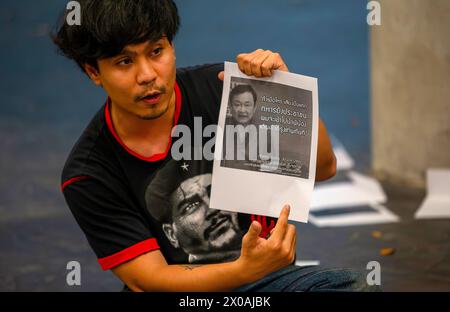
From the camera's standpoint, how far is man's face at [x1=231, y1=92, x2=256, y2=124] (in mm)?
2494

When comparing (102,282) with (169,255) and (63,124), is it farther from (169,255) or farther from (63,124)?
(63,124)

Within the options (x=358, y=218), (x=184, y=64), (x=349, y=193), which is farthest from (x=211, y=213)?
(x=184, y=64)

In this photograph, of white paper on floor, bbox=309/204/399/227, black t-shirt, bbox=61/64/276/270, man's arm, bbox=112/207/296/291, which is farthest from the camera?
white paper on floor, bbox=309/204/399/227

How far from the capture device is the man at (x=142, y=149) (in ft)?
8.04

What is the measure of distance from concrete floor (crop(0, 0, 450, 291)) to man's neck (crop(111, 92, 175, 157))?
1.44m

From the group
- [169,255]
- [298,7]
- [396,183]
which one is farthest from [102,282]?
[298,7]

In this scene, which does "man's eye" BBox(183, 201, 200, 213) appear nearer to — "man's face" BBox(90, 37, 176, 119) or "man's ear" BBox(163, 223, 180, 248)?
"man's ear" BBox(163, 223, 180, 248)

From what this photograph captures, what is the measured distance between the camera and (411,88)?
5137 mm

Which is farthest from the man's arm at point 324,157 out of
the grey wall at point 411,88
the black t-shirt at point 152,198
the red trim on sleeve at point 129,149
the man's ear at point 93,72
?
the grey wall at point 411,88

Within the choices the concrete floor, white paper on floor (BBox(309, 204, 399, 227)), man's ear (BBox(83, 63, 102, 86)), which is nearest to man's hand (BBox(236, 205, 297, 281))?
man's ear (BBox(83, 63, 102, 86))

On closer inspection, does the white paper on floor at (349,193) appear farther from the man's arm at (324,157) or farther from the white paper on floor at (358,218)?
the man's arm at (324,157)

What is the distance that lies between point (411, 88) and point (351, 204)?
2.78 ft

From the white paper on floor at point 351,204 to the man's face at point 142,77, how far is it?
2.37 meters

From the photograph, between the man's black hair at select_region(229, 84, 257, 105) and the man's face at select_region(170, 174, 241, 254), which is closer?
the man's black hair at select_region(229, 84, 257, 105)
